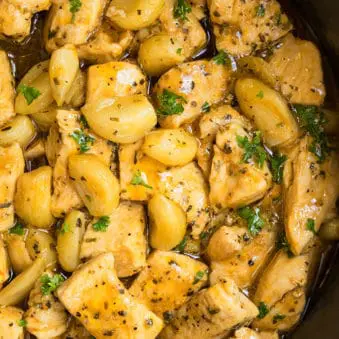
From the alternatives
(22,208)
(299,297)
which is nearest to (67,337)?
(22,208)

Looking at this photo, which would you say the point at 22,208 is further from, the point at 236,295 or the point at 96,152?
the point at 236,295

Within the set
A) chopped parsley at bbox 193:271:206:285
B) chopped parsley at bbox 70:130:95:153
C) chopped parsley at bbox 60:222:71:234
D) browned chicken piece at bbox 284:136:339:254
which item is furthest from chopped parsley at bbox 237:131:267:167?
chopped parsley at bbox 60:222:71:234

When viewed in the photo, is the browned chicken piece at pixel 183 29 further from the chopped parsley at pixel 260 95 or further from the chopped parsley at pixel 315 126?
the chopped parsley at pixel 315 126

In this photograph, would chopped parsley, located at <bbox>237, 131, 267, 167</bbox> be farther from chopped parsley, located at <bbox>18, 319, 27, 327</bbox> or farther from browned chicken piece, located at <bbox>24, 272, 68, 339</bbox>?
chopped parsley, located at <bbox>18, 319, 27, 327</bbox>

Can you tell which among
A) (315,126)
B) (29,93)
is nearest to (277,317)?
Result: (315,126)

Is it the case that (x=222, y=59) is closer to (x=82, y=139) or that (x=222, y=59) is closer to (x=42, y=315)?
(x=82, y=139)

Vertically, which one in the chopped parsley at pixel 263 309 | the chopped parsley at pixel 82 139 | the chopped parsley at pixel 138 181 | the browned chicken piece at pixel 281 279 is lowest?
the chopped parsley at pixel 263 309

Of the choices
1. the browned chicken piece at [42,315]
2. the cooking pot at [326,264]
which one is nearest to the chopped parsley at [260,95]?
the cooking pot at [326,264]

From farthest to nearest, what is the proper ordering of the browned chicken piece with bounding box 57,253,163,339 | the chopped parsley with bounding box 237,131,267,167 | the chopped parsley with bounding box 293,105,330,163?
the chopped parsley with bounding box 293,105,330,163
the chopped parsley with bounding box 237,131,267,167
the browned chicken piece with bounding box 57,253,163,339
